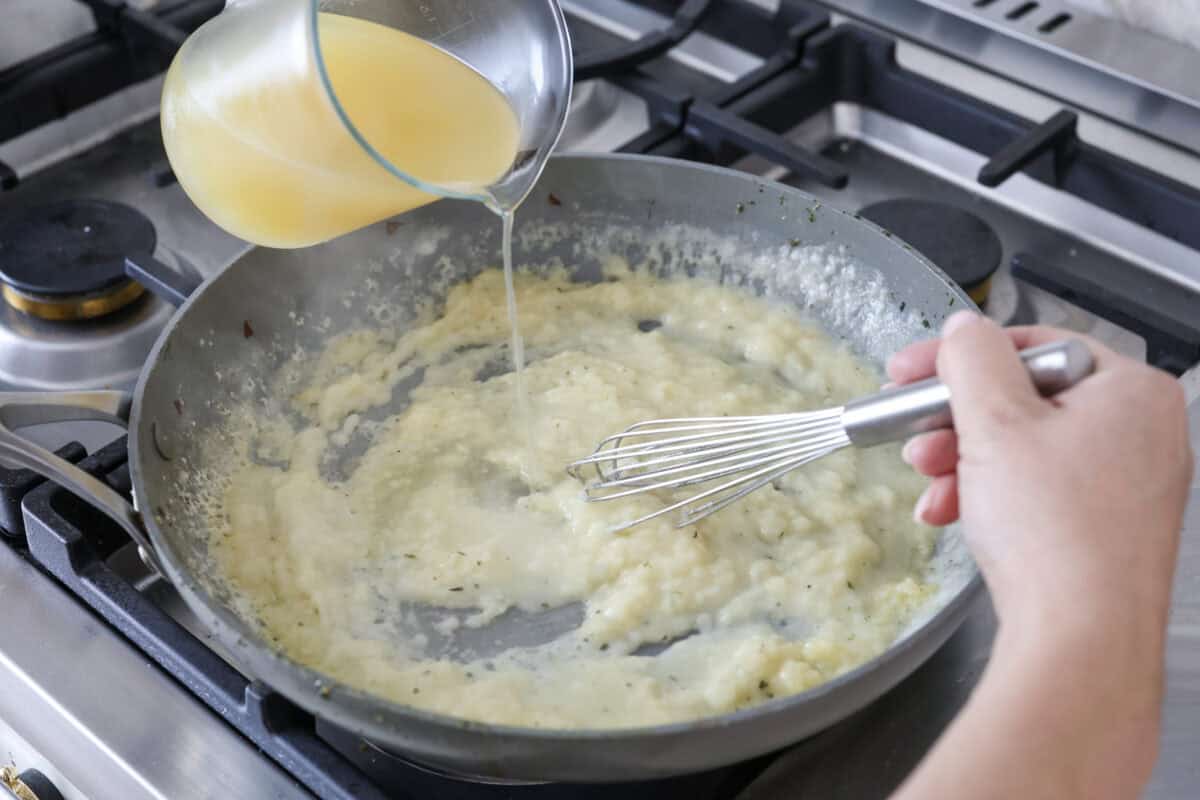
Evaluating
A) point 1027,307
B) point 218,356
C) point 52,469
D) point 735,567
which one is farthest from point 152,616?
point 1027,307

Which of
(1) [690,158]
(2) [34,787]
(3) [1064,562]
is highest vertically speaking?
(3) [1064,562]

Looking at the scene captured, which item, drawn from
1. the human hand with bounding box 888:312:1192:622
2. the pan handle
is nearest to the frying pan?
the pan handle

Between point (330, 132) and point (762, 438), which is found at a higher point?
point (330, 132)

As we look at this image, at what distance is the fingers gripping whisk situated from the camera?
2.52 feet

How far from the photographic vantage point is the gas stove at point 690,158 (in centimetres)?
77

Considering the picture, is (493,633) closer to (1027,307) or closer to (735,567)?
(735,567)

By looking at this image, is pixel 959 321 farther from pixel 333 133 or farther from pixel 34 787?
pixel 34 787

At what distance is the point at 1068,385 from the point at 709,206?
0.46 metres

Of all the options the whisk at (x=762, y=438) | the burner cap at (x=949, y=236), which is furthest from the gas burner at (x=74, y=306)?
the burner cap at (x=949, y=236)

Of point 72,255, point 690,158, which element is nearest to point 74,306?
point 72,255

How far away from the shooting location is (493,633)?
836mm

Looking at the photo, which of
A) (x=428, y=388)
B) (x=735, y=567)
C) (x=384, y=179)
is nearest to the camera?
(x=384, y=179)

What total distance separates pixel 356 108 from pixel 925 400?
14.9 inches

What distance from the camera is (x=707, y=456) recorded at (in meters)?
0.86
